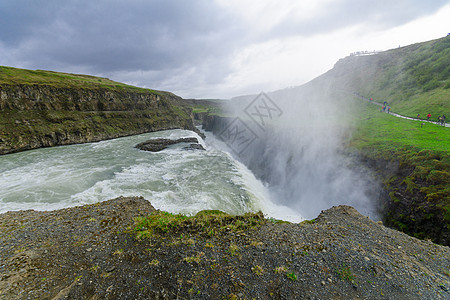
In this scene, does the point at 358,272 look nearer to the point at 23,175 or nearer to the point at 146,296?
the point at 146,296

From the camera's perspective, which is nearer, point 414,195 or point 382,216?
point 414,195

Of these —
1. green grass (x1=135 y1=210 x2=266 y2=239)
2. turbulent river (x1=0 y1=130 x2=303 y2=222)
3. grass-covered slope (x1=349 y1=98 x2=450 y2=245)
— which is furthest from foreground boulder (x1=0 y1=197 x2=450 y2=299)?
turbulent river (x1=0 y1=130 x2=303 y2=222)

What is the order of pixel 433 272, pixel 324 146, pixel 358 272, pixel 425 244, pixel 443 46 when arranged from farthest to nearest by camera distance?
1. pixel 443 46
2. pixel 324 146
3. pixel 425 244
4. pixel 433 272
5. pixel 358 272

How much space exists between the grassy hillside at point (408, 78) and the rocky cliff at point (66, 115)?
226ft

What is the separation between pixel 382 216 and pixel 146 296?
18939 millimetres

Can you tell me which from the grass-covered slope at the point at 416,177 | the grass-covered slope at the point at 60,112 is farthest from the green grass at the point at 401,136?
the grass-covered slope at the point at 60,112

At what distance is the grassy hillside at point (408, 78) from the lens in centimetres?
3083

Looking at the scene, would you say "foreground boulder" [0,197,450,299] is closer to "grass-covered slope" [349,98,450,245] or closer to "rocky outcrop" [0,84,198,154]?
"grass-covered slope" [349,98,450,245]

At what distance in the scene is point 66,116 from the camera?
134 feet

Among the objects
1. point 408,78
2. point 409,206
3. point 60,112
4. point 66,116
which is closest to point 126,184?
point 409,206

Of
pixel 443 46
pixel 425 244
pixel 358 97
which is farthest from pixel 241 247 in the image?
pixel 443 46

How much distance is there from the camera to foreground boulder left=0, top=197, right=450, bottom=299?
5.16 meters

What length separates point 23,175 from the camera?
1914cm

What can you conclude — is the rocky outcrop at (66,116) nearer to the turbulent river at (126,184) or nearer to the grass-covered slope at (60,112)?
the grass-covered slope at (60,112)
